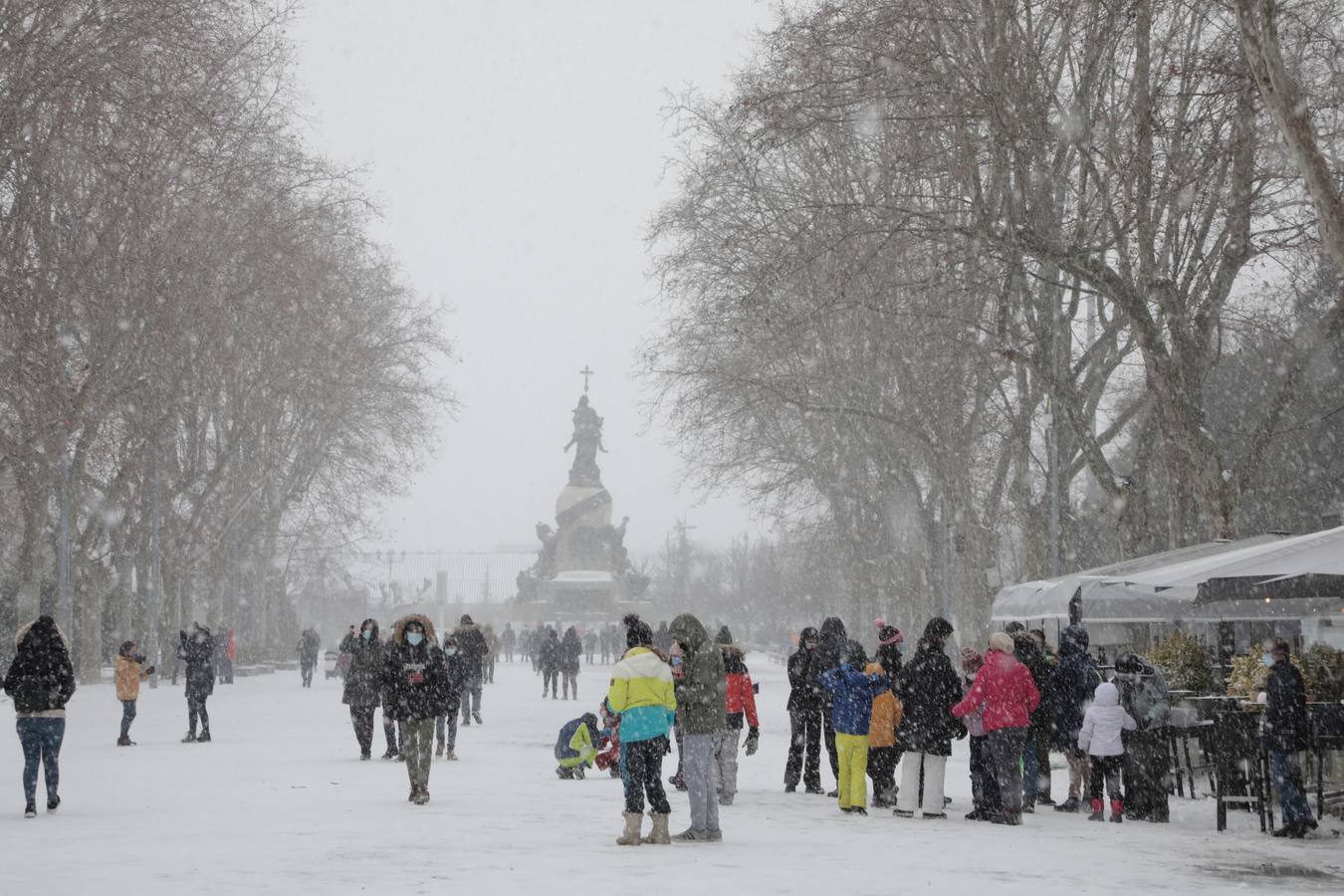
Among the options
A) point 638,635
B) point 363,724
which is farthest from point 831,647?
point 363,724

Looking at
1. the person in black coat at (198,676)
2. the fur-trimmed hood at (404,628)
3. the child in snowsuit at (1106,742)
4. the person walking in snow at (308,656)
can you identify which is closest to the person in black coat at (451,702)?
the fur-trimmed hood at (404,628)

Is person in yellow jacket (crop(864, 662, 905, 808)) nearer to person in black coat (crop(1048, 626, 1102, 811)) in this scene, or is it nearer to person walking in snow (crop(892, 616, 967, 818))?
person walking in snow (crop(892, 616, 967, 818))

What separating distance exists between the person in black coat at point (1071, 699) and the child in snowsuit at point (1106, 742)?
2.74 ft

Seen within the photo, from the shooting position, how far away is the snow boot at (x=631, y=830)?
11922 mm

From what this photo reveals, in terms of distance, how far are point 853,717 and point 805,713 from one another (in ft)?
6.60

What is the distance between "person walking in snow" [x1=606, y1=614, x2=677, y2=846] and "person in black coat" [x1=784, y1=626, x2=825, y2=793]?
354 centimetres

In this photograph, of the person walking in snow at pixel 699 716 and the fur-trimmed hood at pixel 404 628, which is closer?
the person walking in snow at pixel 699 716

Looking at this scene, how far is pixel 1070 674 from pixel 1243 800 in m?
2.09

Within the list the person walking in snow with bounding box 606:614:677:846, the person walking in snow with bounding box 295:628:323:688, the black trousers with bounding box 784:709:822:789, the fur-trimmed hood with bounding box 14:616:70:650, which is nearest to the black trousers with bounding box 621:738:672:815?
the person walking in snow with bounding box 606:614:677:846

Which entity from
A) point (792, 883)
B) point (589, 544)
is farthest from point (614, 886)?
point (589, 544)

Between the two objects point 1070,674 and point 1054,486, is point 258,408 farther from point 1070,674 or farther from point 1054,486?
point 1070,674

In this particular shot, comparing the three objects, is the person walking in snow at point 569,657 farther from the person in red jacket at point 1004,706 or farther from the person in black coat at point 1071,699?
the person in red jacket at point 1004,706

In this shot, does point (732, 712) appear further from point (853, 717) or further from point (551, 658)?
point (551, 658)

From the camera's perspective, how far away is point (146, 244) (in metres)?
33.0
